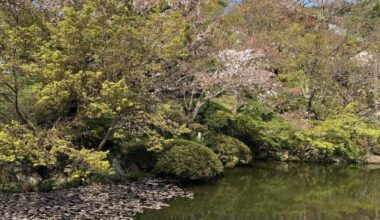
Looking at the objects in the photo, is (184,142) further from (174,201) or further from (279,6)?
(279,6)

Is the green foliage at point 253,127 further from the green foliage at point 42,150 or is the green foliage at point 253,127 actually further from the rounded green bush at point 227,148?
the green foliage at point 42,150

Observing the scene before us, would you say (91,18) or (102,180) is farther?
(102,180)

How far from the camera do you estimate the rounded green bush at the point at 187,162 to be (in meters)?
16.4

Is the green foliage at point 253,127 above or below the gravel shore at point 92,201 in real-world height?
above

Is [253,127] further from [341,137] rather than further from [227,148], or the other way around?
[341,137]

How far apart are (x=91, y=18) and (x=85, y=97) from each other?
2732mm

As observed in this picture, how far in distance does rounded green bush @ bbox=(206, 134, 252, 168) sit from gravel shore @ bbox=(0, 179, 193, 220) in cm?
505

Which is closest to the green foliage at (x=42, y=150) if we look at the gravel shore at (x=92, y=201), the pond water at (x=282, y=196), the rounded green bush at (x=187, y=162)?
the gravel shore at (x=92, y=201)

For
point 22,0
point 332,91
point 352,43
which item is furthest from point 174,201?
point 352,43

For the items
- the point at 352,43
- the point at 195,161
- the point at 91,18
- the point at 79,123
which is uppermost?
the point at 352,43

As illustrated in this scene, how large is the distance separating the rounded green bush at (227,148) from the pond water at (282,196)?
1.88ft

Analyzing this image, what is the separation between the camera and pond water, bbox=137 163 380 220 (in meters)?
13.2

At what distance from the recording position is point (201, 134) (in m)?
21.2

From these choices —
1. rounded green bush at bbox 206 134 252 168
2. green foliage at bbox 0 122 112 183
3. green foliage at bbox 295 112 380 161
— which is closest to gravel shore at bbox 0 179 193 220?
green foliage at bbox 0 122 112 183
